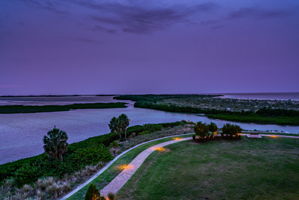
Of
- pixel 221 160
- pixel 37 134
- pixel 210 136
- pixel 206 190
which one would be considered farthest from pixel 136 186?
pixel 37 134

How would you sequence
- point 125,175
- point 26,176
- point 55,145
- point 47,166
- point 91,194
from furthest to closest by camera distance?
point 55,145, point 47,166, point 26,176, point 125,175, point 91,194

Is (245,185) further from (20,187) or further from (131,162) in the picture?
(20,187)

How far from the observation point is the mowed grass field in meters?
7.13

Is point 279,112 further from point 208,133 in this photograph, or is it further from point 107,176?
point 107,176

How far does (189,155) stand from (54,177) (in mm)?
8612

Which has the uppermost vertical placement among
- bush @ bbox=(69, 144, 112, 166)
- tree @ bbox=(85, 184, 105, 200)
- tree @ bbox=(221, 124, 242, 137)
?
tree @ bbox=(85, 184, 105, 200)

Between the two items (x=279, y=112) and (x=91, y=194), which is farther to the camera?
(x=279, y=112)

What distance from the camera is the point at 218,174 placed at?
29.2 ft

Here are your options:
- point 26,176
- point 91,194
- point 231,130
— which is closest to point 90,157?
point 26,176

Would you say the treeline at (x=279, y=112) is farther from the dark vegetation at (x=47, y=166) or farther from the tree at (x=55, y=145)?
the tree at (x=55, y=145)

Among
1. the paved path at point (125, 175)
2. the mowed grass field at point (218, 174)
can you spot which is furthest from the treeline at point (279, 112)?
the paved path at point (125, 175)

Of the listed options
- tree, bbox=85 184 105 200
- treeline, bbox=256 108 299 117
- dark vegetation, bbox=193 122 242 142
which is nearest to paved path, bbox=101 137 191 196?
tree, bbox=85 184 105 200

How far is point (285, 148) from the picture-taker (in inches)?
538

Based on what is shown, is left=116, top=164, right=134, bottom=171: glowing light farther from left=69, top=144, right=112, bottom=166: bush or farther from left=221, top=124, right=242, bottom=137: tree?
left=221, top=124, right=242, bottom=137: tree
